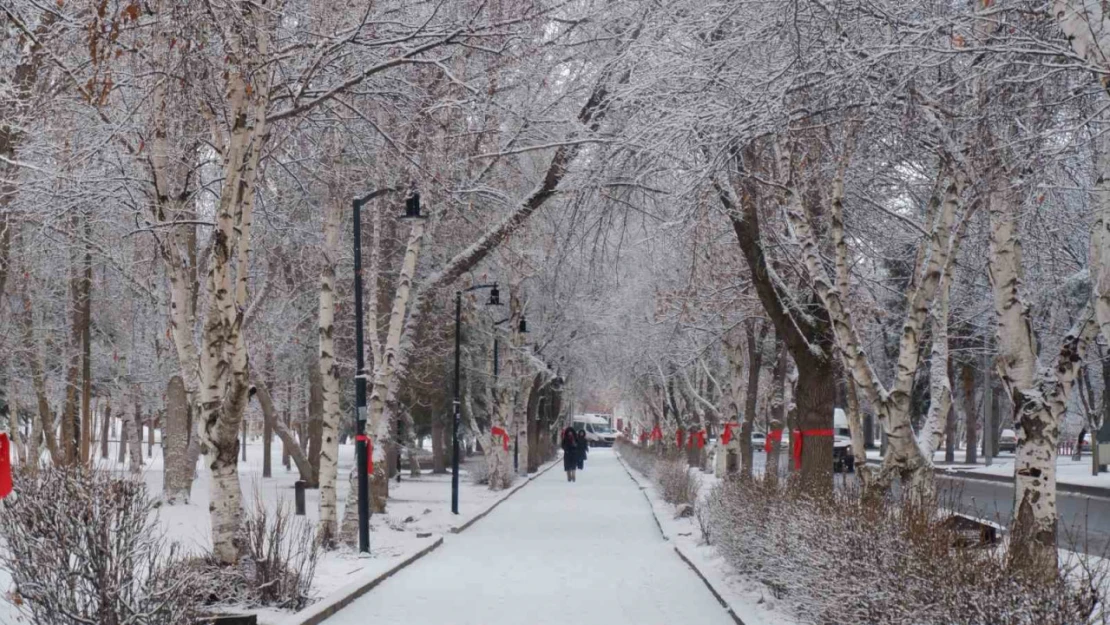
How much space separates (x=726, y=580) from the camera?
1467 centimetres

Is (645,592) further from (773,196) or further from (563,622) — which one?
(773,196)

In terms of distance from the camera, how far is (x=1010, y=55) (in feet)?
28.2

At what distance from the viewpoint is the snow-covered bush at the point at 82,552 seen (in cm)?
855

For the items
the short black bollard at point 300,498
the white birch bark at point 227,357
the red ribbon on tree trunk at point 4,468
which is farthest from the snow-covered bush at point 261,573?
the short black bollard at point 300,498

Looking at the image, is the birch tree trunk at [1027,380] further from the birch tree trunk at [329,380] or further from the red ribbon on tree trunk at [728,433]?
the red ribbon on tree trunk at [728,433]

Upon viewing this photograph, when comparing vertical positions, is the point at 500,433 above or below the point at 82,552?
below

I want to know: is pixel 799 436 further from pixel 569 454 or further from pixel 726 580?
pixel 569 454

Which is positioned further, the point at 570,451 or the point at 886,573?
the point at 570,451

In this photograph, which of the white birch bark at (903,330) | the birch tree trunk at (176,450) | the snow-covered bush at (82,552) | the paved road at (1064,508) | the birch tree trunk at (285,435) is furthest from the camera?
the birch tree trunk at (285,435)

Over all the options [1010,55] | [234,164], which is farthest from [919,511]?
[234,164]

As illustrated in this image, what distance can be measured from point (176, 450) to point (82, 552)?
71.8ft

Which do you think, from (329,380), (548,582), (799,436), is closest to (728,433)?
(329,380)

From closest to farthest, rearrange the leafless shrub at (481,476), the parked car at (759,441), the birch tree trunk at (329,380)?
1. the birch tree trunk at (329,380)
2. the leafless shrub at (481,476)
3. the parked car at (759,441)

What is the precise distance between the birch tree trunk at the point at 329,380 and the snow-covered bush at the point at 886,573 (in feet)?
27.5
